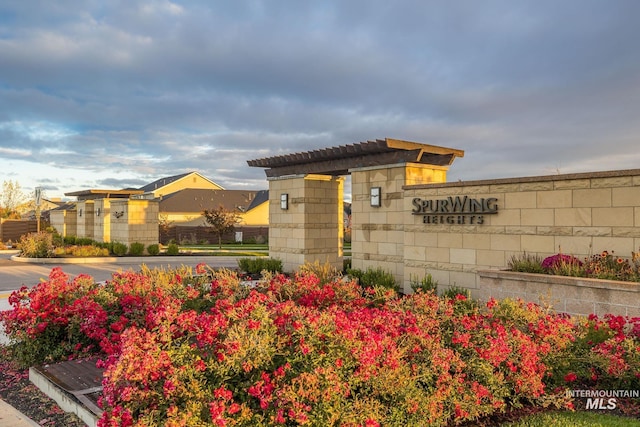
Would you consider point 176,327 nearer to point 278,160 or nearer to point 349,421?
point 349,421

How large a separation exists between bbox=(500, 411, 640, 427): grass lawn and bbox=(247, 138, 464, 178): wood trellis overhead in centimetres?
897

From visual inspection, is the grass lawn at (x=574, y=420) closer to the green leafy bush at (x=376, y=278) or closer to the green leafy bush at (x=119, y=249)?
the green leafy bush at (x=376, y=278)

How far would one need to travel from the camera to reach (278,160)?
18.0 meters

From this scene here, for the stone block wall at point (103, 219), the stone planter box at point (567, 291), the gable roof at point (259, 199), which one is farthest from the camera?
the gable roof at point (259, 199)

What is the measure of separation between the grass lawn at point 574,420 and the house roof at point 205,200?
4905 centimetres

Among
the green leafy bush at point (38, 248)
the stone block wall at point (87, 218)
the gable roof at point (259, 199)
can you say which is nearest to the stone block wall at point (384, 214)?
the green leafy bush at point (38, 248)

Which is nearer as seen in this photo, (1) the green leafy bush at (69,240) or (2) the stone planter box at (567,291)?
(2) the stone planter box at (567,291)

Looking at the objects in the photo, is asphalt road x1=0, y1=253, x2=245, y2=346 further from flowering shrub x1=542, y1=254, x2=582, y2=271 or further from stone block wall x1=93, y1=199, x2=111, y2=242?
flowering shrub x1=542, y1=254, x2=582, y2=271

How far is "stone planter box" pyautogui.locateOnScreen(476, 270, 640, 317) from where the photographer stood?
27.7 ft

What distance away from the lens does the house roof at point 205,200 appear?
55.8m

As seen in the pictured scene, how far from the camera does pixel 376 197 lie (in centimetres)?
1463

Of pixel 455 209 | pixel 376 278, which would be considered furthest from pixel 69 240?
pixel 455 209

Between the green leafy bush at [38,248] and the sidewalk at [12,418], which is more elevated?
the green leafy bush at [38,248]

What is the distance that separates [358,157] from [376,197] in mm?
1524
